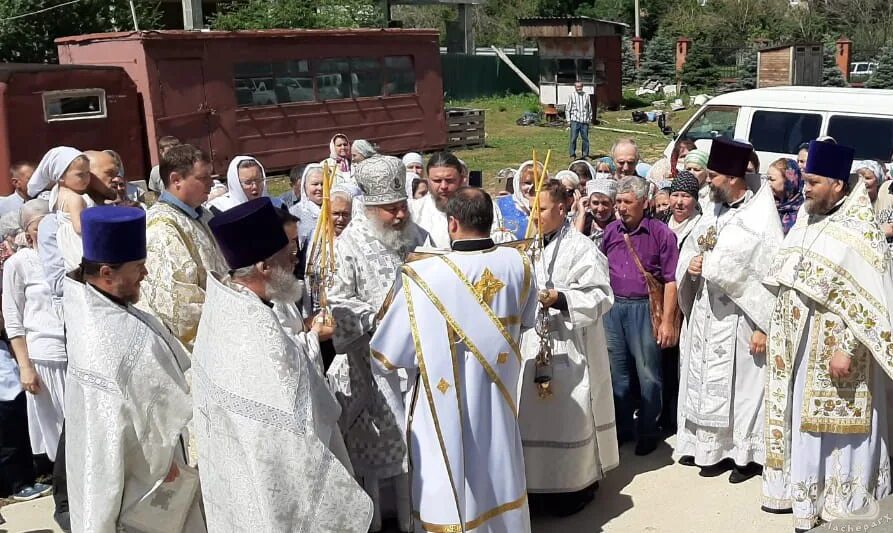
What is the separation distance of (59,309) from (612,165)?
4.85m

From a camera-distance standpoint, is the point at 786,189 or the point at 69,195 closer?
the point at 69,195

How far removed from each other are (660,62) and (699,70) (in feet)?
8.26

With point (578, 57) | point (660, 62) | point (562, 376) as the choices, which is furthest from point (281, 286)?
point (660, 62)

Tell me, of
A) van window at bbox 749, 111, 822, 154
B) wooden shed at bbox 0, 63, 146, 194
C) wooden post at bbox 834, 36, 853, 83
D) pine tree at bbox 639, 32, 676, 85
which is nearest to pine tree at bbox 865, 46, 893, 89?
wooden post at bbox 834, 36, 853, 83

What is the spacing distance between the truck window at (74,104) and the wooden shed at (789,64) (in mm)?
17182

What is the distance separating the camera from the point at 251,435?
11.8 ft

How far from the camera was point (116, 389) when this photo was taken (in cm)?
374

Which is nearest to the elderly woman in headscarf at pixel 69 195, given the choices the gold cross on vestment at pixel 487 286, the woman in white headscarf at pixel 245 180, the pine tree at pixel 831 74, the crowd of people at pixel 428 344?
the crowd of people at pixel 428 344

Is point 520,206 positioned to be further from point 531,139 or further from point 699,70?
point 699,70

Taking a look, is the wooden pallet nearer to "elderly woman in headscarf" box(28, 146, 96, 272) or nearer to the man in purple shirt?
the man in purple shirt

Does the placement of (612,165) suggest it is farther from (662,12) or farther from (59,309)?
(662,12)

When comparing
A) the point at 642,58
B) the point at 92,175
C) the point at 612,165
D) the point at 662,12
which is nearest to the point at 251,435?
the point at 92,175

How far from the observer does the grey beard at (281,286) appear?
12.0 feet

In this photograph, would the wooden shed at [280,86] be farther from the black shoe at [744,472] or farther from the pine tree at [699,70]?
the pine tree at [699,70]
